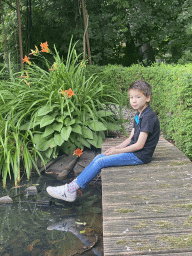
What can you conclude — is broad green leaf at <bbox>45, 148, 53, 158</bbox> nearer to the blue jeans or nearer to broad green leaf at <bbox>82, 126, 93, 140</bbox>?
broad green leaf at <bbox>82, 126, 93, 140</bbox>

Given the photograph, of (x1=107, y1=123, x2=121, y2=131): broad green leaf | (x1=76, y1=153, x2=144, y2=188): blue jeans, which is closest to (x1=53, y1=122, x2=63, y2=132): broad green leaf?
(x1=107, y1=123, x2=121, y2=131): broad green leaf

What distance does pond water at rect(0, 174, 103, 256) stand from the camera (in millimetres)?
2451

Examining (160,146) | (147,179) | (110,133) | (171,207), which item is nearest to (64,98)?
(110,133)

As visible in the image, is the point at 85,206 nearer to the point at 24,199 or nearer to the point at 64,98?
the point at 24,199

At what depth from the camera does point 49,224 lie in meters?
2.87

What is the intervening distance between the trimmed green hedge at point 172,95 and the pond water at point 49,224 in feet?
4.20

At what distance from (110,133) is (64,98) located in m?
0.95

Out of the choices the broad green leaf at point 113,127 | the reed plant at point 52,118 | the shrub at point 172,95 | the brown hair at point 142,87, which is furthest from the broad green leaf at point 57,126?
the shrub at point 172,95

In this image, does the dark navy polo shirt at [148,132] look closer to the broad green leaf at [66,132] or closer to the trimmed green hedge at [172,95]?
the trimmed green hedge at [172,95]

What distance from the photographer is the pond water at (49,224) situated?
8.04 ft

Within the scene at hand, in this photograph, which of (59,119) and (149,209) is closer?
(149,209)

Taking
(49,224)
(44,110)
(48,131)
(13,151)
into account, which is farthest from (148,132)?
(13,151)

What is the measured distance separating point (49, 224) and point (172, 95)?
261cm

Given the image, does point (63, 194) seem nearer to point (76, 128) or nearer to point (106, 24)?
point (76, 128)
